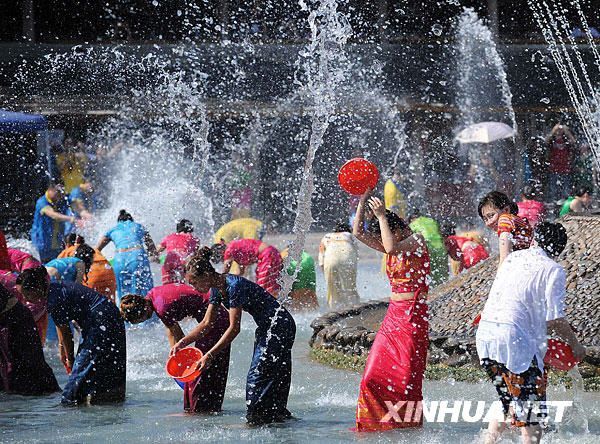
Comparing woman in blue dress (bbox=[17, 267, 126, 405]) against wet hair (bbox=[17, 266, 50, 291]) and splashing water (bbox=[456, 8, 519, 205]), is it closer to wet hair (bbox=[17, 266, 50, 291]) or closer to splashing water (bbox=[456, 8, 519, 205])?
wet hair (bbox=[17, 266, 50, 291])

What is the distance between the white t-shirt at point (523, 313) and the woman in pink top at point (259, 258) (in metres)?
6.09

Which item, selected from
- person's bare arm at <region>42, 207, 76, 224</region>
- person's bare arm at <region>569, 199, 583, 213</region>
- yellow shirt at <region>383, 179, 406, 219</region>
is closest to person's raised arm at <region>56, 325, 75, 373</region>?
person's bare arm at <region>42, 207, 76, 224</region>

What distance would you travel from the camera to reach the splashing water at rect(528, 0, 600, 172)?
67.3 feet

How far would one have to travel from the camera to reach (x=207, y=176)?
21.2 metres

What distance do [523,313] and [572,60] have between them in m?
17.3

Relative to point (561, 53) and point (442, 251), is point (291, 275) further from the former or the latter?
point (561, 53)

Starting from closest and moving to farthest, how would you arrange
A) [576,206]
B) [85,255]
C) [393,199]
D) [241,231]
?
[85,255], [241,231], [576,206], [393,199]

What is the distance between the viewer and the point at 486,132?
63.4 ft

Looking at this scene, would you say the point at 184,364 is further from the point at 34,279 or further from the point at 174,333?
the point at 34,279

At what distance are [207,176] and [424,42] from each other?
17.1ft

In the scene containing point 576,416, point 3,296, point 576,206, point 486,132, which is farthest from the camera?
point 486,132

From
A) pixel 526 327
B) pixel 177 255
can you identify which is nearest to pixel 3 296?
pixel 177 255

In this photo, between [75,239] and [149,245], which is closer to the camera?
[75,239]

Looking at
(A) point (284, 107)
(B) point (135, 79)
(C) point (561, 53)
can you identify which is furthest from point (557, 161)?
(B) point (135, 79)
